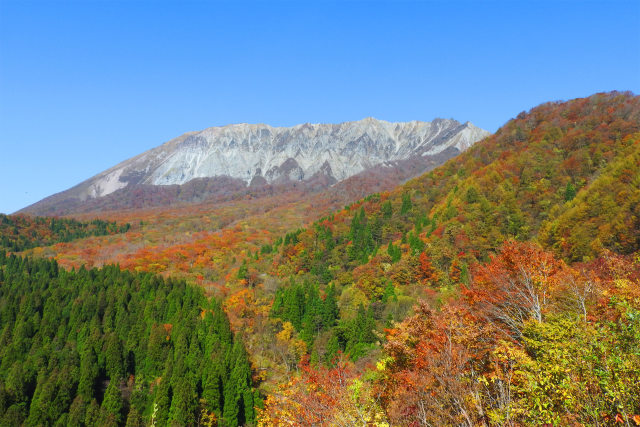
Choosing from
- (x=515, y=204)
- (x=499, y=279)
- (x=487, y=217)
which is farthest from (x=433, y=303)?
(x=499, y=279)

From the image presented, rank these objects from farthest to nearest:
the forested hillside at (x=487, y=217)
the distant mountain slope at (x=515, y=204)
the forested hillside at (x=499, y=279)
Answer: the forested hillside at (x=487, y=217) → the distant mountain slope at (x=515, y=204) → the forested hillside at (x=499, y=279)

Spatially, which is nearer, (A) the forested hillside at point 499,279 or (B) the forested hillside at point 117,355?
(A) the forested hillside at point 499,279

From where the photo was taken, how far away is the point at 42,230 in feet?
472

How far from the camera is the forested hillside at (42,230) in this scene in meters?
128

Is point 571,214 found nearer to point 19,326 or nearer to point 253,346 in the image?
→ point 253,346

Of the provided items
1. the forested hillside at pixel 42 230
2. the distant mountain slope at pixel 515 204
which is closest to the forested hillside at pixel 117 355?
the distant mountain slope at pixel 515 204

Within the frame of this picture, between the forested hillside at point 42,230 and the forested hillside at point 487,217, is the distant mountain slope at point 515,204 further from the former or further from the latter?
the forested hillside at point 42,230

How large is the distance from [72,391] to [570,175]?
76451 millimetres

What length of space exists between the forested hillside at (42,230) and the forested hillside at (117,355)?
61590 mm

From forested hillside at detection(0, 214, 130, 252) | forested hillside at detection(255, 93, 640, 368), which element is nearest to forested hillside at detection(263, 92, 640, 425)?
forested hillside at detection(255, 93, 640, 368)

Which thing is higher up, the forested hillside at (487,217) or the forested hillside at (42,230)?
the forested hillside at (42,230)

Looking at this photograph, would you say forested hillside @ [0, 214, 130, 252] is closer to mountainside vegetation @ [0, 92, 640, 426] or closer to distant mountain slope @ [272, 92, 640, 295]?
mountainside vegetation @ [0, 92, 640, 426]

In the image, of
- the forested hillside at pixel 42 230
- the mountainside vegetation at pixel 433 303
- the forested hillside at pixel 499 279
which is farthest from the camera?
the forested hillside at pixel 42 230

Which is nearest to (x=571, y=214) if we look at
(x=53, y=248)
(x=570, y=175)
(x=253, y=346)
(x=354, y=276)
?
(x=570, y=175)
